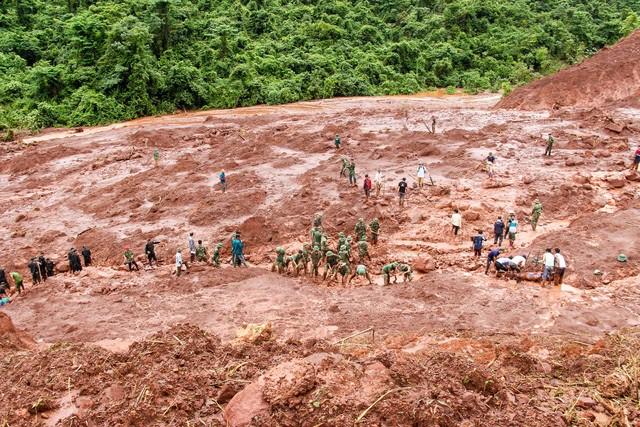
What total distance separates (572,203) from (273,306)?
11418mm

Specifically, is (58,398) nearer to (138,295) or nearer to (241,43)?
(138,295)

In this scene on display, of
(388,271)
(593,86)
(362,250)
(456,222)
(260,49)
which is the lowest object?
(388,271)

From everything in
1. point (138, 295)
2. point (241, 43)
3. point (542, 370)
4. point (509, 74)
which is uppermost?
point (241, 43)

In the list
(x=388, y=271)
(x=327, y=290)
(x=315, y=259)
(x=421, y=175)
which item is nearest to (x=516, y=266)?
(x=388, y=271)

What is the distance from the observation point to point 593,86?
30.5 metres

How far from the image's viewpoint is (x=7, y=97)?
38156 millimetres

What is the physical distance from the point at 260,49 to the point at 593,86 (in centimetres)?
3087

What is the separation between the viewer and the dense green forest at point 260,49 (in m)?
39.2

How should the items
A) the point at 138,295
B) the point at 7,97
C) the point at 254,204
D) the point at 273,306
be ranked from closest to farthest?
the point at 273,306, the point at 138,295, the point at 254,204, the point at 7,97

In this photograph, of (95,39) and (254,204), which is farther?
(95,39)

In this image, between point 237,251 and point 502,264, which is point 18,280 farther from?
point 502,264

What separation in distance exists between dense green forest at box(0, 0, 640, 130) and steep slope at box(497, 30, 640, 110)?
907 cm

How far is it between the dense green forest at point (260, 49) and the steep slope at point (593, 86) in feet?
29.7

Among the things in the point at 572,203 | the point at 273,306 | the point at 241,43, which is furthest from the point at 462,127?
the point at 241,43
